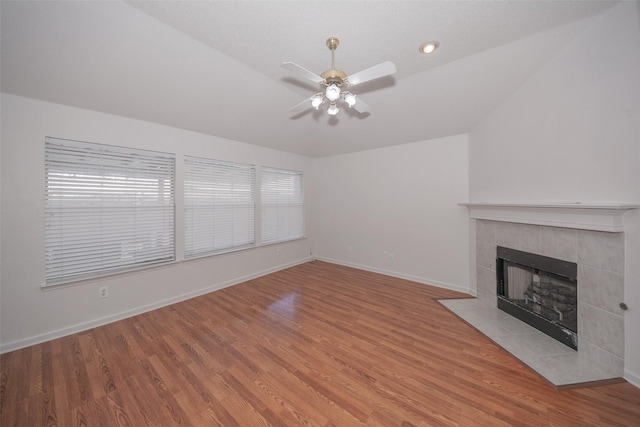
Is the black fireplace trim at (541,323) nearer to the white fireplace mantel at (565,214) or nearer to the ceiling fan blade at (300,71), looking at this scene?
the white fireplace mantel at (565,214)

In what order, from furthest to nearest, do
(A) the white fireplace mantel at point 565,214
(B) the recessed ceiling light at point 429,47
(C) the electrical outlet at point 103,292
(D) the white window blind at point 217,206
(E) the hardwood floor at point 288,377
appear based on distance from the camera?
(D) the white window blind at point 217,206 → (C) the electrical outlet at point 103,292 → (B) the recessed ceiling light at point 429,47 → (A) the white fireplace mantel at point 565,214 → (E) the hardwood floor at point 288,377

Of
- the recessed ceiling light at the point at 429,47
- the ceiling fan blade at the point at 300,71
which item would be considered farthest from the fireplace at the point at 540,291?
the ceiling fan blade at the point at 300,71

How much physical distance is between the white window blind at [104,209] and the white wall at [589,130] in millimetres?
4747

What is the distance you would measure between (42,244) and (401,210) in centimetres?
505

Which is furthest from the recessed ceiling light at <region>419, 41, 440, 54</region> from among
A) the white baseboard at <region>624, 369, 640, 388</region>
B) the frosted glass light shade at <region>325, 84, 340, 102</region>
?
the white baseboard at <region>624, 369, 640, 388</region>

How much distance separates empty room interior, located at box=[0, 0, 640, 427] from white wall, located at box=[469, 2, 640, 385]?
0.02 metres

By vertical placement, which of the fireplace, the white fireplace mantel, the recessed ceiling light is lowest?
the fireplace

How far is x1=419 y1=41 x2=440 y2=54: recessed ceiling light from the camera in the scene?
6.68 ft

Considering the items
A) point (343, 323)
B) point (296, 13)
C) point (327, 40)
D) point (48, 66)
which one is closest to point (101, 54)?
point (48, 66)

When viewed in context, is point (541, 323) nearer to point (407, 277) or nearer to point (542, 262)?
point (542, 262)

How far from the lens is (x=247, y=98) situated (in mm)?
2977

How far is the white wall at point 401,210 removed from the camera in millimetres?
3688

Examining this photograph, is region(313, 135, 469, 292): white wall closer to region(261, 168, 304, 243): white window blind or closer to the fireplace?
region(261, 168, 304, 243): white window blind

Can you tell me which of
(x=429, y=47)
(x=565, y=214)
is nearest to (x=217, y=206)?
(x=429, y=47)
